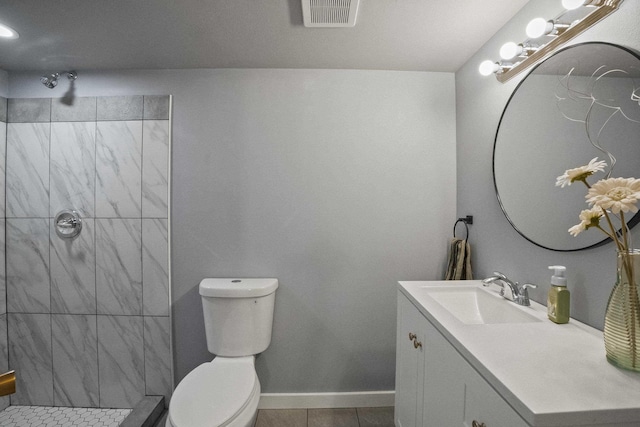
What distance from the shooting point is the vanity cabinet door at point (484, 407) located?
0.64 meters

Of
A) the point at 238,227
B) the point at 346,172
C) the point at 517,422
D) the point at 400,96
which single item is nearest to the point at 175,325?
the point at 238,227

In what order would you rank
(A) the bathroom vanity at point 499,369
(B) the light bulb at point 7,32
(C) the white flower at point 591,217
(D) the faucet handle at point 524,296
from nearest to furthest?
(A) the bathroom vanity at point 499,369 → (C) the white flower at point 591,217 → (D) the faucet handle at point 524,296 → (B) the light bulb at point 7,32

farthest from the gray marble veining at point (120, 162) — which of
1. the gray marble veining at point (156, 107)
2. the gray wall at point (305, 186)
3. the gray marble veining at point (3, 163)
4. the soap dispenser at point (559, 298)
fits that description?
the soap dispenser at point (559, 298)

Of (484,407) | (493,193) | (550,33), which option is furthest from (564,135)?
(484,407)

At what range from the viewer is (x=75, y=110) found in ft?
6.04

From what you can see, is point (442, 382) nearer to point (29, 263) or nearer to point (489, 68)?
point (489, 68)

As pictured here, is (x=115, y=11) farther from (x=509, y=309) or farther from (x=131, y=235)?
(x=509, y=309)

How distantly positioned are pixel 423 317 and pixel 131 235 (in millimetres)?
1783

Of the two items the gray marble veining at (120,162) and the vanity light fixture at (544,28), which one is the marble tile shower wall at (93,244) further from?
the vanity light fixture at (544,28)

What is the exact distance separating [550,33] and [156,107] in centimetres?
203

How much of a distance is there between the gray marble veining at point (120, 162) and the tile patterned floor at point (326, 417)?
1.52m

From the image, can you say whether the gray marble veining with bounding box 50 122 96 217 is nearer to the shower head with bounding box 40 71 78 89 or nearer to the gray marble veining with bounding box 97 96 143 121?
the gray marble veining with bounding box 97 96 143 121

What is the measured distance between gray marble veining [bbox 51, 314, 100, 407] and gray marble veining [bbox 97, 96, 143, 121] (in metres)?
1.30

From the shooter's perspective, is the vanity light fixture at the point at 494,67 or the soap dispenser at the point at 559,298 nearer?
the soap dispenser at the point at 559,298
